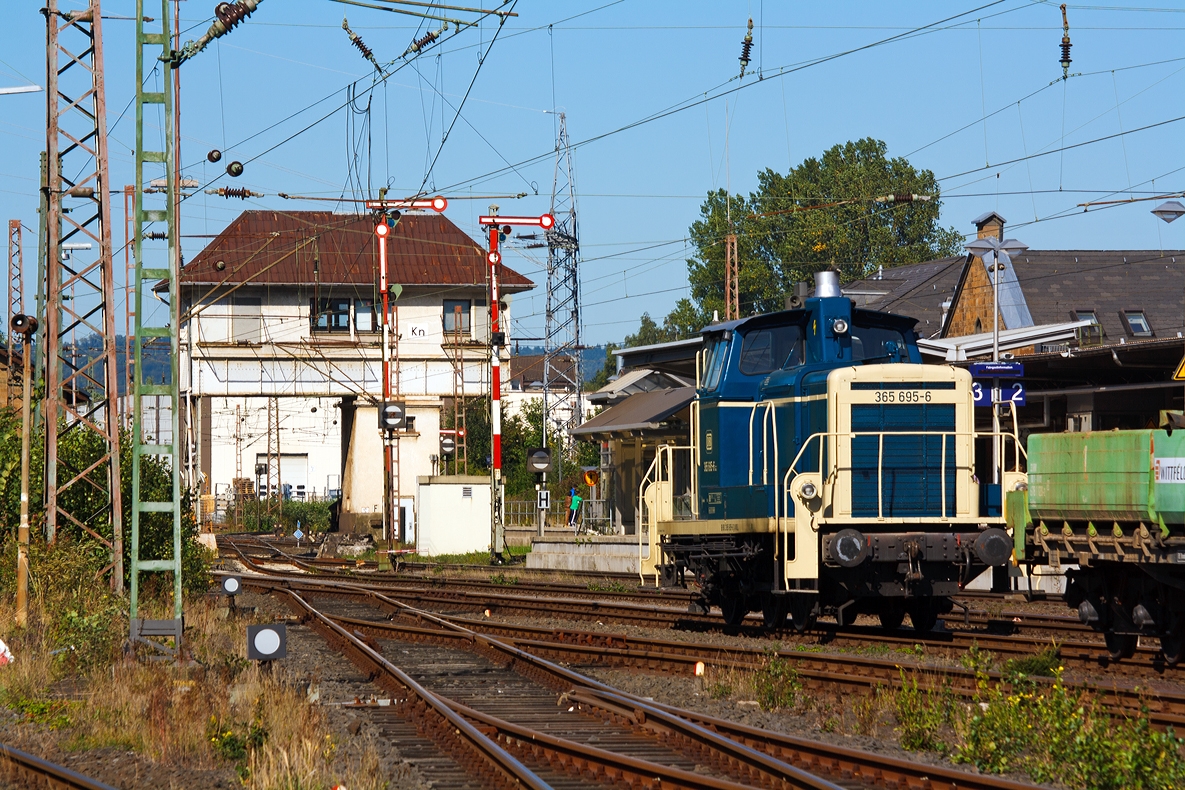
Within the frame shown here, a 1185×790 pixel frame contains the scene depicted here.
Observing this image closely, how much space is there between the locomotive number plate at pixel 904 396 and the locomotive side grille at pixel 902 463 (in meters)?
0.06

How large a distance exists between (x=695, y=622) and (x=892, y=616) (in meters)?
3.32

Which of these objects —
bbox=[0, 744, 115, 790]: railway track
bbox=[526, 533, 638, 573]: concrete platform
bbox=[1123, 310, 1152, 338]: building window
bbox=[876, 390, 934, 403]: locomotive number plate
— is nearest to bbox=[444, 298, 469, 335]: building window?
bbox=[1123, 310, 1152, 338]: building window

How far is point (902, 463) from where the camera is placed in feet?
46.3

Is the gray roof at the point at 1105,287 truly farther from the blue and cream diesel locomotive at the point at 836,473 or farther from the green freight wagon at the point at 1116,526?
the green freight wagon at the point at 1116,526

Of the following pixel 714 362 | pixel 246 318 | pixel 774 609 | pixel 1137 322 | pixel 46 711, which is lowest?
pixel 46 711

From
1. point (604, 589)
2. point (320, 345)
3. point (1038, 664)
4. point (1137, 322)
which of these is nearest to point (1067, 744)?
point (1038, 664)

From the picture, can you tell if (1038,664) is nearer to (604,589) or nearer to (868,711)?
(868,711)

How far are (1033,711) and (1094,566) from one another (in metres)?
A: 4.12

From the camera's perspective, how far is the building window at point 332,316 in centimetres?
6206

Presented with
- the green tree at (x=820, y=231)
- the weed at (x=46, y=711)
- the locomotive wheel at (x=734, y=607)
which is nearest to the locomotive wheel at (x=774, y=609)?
the locomotive wheel at (x=734, y=607)

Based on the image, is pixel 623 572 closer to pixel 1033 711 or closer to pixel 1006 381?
pixel 1006 381

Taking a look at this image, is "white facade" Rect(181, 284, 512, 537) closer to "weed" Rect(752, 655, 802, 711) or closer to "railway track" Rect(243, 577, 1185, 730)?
"railway track" Rect(243, 577, 1185, 730)

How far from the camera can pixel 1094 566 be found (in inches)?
502

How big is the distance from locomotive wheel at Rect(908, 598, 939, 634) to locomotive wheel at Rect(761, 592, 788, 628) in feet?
4.88
